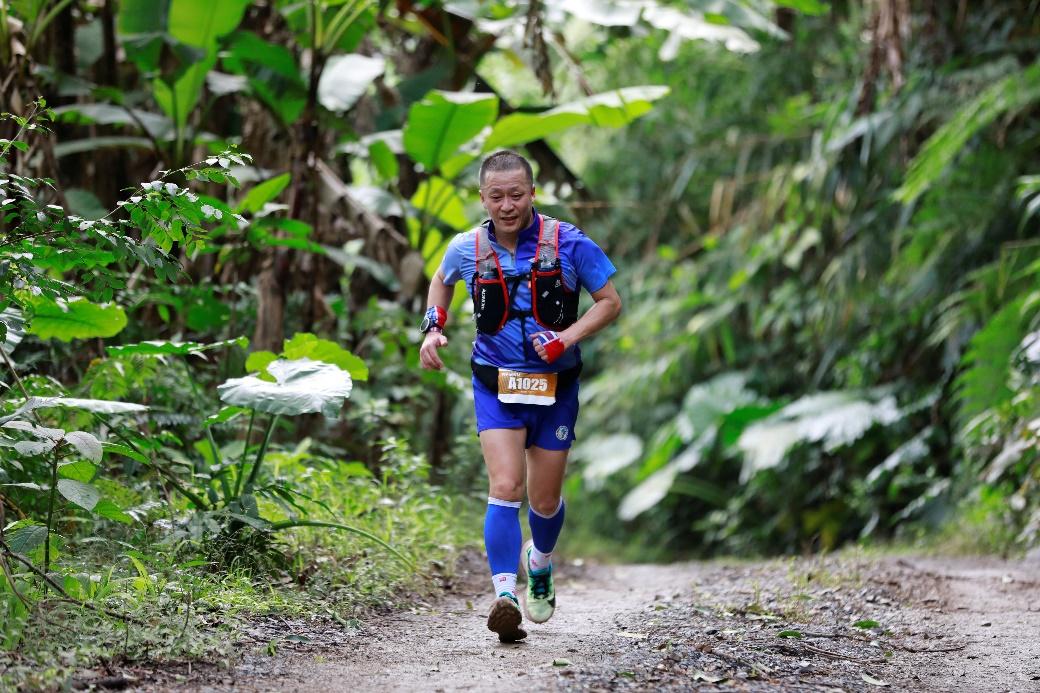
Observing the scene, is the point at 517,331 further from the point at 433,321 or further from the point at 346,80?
the point at 346,80

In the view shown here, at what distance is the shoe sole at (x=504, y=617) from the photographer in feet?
13.9

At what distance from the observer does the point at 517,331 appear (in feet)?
14.7

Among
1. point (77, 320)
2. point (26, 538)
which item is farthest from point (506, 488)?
point (77, 320)

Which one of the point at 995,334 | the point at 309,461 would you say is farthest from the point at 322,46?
the point at 995,334

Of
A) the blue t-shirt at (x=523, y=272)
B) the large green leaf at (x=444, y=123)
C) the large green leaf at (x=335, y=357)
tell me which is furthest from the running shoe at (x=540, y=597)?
the large green leaf at (x=444, y=123)

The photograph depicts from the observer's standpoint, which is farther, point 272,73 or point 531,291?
point 272,73

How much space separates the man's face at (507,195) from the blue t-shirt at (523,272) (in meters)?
0.13

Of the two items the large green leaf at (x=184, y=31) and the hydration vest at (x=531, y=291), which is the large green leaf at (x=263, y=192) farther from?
the hydration vest at (x=531, y=291)

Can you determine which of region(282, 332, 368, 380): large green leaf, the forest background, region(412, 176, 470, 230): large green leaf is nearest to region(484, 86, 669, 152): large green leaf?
the forest background

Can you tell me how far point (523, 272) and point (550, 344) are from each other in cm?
35

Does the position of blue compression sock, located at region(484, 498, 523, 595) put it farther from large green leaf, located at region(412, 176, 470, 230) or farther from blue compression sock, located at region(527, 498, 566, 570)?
large green leaf, located at region(412, 176, 470, 230)

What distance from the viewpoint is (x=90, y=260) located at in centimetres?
455

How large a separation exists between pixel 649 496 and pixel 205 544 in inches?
343

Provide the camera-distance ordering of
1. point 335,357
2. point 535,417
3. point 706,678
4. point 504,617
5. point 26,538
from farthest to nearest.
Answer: point 335,357
point 535,417
point 504,617
point 26,538
point 706,678
